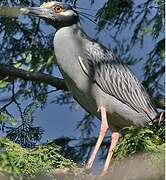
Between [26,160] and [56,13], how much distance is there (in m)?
0.93

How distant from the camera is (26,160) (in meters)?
1.43

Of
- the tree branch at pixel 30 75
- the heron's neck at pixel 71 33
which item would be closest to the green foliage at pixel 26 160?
the heron's neck at pixel 71 33

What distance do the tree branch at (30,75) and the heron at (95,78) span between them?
0.96ft

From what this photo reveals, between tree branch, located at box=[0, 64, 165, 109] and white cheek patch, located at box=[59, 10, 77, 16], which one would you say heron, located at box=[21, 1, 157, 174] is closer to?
white cheek patch, located at box=[59, 10, 77, 16]

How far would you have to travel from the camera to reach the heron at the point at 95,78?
7.33 ft

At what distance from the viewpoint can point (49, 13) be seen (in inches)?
87.6

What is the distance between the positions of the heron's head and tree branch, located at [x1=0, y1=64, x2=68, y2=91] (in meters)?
0.30

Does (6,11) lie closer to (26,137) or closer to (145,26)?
(26,137)

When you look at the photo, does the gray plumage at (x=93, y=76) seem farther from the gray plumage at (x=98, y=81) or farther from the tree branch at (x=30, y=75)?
the tree branch at (x=30, y=75)

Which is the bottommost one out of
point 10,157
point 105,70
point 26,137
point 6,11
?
point 26,137

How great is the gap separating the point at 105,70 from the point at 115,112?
175mm

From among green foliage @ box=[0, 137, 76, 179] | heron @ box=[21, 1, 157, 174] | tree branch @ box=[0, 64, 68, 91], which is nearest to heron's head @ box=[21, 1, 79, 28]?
heron @ box=[21, 1, 157, 174]

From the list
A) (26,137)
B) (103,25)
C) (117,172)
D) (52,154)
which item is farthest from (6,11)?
(103,25)

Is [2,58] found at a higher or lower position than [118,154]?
lower
